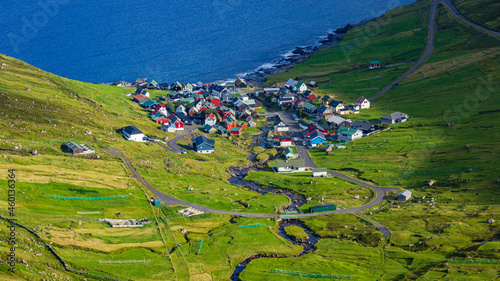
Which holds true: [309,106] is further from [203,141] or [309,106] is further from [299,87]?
[203,141]

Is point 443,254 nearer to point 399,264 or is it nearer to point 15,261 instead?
point 399,264

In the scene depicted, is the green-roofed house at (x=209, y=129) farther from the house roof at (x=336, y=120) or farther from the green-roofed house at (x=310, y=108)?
the house roof at (x=336, y=120)

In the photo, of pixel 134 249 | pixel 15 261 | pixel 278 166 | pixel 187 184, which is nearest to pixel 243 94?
pixel 278 166

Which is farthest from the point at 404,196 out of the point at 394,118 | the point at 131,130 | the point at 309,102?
the point at 309,102

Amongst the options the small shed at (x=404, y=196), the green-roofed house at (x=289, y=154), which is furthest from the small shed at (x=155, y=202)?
the small shed at (x=404, y=196)

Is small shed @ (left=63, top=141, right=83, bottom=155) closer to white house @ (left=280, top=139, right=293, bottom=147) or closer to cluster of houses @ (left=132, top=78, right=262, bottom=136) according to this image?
cluster of houses @ (left=132, top=78, right=262, bottom=136)

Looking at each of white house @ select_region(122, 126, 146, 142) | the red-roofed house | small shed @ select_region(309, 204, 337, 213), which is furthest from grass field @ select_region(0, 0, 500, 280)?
the red-roofed house
